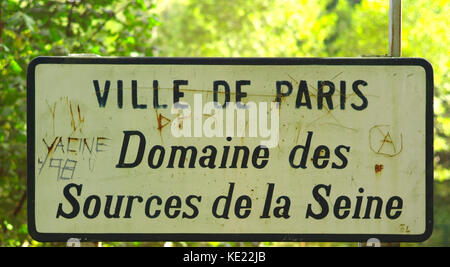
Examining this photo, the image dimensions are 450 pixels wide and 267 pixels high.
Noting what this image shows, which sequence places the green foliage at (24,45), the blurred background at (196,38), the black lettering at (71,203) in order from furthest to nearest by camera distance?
the blurred background at (196,38) < the green foliage at (24,45) < the black lettering at (71,203)

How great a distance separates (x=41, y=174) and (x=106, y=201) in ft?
1.00

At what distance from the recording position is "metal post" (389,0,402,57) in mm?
2691

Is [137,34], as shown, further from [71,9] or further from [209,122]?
[209,122]

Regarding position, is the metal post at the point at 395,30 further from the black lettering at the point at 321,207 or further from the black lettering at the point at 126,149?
the black lettering at the point at 126,149

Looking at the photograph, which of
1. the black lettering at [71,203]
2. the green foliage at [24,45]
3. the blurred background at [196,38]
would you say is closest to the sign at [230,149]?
the black lettering at [71,203]

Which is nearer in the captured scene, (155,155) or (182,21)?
(155,155)

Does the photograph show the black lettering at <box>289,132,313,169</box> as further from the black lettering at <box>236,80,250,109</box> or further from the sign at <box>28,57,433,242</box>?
the black lettering at <box>236,80,250,109</box>

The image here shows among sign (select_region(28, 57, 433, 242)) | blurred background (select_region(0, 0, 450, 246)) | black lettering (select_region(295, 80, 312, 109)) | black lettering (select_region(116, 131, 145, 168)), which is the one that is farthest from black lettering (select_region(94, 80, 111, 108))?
black lettering (select_region(295, 80, 312, 109))

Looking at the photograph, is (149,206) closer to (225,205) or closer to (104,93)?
(225,205)

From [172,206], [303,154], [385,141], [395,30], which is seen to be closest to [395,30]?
[395,30]

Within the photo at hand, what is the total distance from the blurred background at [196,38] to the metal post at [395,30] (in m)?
0.27

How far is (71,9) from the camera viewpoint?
5.14 m

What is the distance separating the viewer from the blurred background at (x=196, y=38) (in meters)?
4.95

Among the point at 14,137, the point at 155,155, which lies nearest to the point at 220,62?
the point at 155,155
